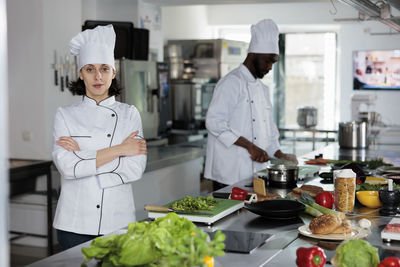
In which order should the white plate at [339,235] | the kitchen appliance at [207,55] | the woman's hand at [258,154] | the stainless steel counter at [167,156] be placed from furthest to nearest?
the kitchen appliance at [207,55] → the stainless steel counter at [167,156] → the woman's hand at [258,154] → the white plate at [339,235]

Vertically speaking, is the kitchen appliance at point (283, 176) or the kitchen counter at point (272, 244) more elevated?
the kitchen appliance at point (283, 176)

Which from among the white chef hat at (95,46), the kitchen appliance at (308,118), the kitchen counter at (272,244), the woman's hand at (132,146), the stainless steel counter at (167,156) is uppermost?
the white chef hat at (95,46)

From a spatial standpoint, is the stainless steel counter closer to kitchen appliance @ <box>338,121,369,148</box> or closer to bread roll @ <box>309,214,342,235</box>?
kitchen appliance @ <box>338,121,369,148</box>

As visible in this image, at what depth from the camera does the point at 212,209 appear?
2236 millimetres

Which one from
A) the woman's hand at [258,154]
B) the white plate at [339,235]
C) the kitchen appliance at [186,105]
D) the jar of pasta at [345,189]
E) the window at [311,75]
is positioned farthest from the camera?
the window at [311,75]

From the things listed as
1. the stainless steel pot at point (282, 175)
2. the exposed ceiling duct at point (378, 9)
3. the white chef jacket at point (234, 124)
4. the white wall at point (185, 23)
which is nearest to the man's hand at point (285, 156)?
the white chef jacket at point (234, 124)

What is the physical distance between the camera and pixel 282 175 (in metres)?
3.01

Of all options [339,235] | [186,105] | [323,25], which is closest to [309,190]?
[339,235]

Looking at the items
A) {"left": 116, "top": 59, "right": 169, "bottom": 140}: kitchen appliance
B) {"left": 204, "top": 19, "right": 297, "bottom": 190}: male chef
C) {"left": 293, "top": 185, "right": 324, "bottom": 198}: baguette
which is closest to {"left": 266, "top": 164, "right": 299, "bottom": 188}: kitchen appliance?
{"left": 293, "top": 185, "right": 324, "bottom": 198}: baguette

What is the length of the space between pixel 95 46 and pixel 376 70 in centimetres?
881

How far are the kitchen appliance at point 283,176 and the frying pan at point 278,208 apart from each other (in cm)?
68

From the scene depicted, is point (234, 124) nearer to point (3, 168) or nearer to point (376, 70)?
point (3, 168)

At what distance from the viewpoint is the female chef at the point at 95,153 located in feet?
8.12

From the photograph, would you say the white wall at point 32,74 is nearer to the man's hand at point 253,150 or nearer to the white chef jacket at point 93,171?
the man's hand at point 253,150
